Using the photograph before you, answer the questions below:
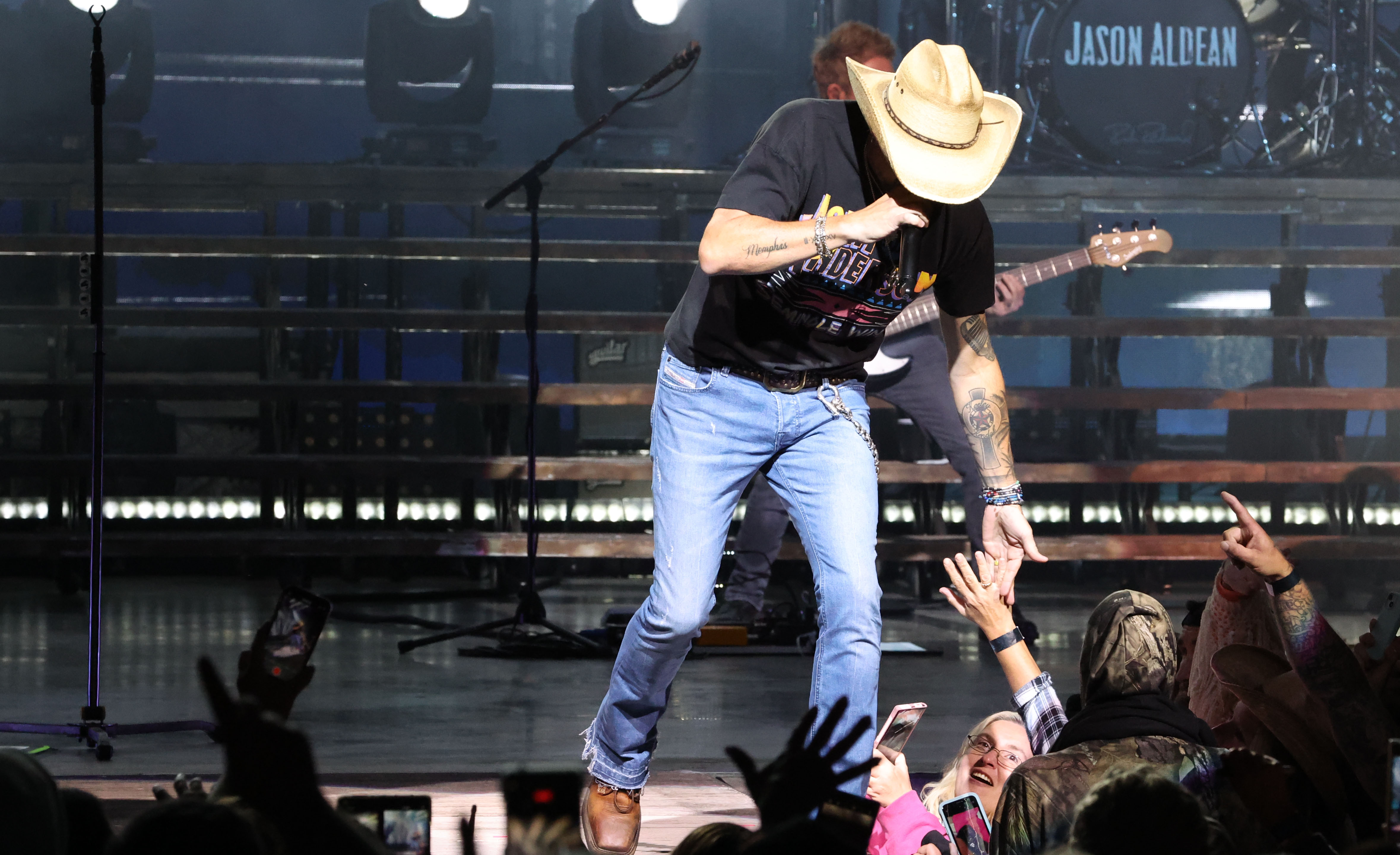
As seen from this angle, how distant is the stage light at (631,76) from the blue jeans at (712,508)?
245 inches

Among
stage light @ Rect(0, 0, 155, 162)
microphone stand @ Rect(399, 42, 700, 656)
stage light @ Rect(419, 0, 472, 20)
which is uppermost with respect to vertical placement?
stage light @ Rect(419, 0, 472, 20)

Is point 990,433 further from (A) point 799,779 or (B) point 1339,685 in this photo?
(A) point 799,779

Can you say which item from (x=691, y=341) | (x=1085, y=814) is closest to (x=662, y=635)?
(x=691, y=341)

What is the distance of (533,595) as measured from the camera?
19.0ft

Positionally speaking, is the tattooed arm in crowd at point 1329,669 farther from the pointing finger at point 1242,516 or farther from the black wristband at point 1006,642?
the black wristband at point 1006,642

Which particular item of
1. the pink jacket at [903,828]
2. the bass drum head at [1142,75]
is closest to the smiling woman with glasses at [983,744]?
the pink jacket at [903,828]

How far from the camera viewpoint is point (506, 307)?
29.1 feet

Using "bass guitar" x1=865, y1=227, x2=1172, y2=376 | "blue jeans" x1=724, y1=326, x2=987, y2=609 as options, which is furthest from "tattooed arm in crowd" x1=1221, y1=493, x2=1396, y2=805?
"bass guitar" x1=865, y1=227, x2=1172, y2=376

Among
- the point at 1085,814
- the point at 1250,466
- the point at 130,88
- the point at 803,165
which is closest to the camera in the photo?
the point at 1085,814

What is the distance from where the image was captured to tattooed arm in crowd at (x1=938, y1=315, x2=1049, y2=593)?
2670mm

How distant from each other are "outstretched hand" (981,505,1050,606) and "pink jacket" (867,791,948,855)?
0.52 meters

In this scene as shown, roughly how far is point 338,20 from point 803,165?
23.7ft

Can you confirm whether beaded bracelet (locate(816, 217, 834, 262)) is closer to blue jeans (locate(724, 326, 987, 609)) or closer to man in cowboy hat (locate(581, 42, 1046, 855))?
man in cowboy hat (locate(581, 42, 1046, 855))

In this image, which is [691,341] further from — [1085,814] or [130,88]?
[130,88]
